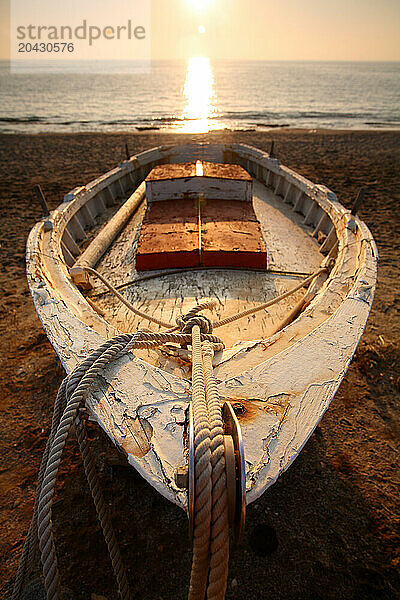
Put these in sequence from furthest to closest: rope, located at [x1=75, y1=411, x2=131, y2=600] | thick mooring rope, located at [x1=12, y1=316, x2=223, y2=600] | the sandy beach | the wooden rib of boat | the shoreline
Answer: the shoreline → the sandy beach → rope, located at [x1=75, y1=411, x2=131, y2=600] → the wooden rib of boat → thick mooring rope, located at [x1=12, y1=316, x2=223, y2=600]

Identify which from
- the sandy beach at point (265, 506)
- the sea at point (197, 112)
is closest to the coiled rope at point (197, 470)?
the sandy beach at point (265, 506)

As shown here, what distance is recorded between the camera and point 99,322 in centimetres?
230

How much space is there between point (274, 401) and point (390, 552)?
74.5 inches

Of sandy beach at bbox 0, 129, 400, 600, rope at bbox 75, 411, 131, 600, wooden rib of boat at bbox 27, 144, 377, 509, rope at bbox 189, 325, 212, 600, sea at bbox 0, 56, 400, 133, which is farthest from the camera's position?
sea at bbox 0, 56, 400, 133

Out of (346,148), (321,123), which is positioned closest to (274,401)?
(346,148)

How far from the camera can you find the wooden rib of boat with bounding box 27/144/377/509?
4.74ft

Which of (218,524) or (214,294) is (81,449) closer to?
(218,524)

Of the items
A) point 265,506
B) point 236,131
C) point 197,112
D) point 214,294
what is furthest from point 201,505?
point 197,112

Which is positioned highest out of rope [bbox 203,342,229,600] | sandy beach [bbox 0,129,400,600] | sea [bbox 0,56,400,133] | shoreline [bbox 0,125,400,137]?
sea [bbox 0,56,400,133]

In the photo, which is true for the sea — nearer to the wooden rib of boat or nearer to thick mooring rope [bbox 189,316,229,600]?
the wooden rib of boat

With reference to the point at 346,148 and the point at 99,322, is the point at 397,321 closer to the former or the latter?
the point at 99,322

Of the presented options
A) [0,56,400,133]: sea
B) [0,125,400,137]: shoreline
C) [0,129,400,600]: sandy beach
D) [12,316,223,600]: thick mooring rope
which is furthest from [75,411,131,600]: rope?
[0,56,400,133]: sea

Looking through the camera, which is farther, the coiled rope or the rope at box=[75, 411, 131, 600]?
the rope at box=[75, 411, 131, 600]

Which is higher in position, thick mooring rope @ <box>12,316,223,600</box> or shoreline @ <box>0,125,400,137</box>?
shoreline @ <box>0,125,400,137</box>
